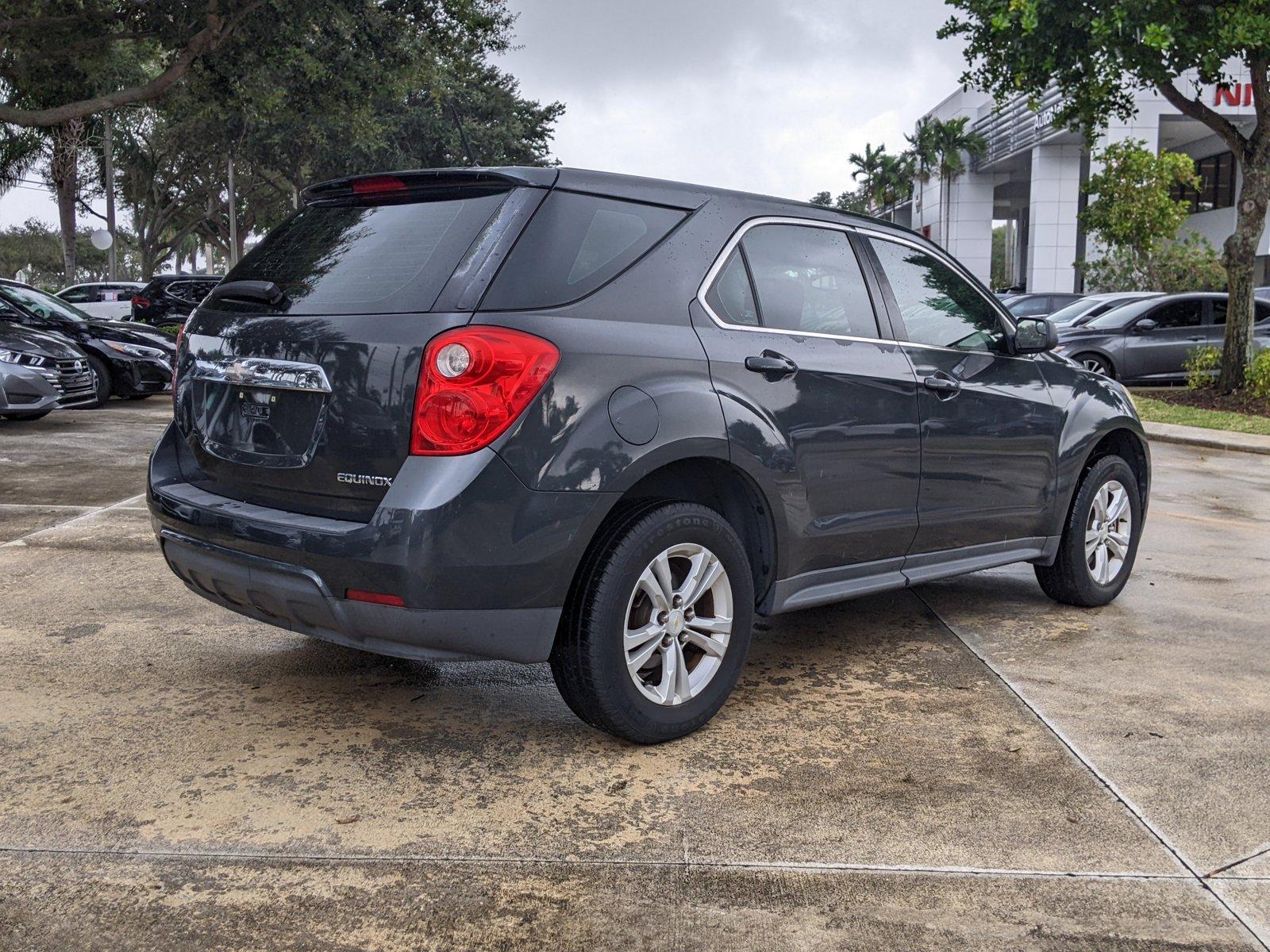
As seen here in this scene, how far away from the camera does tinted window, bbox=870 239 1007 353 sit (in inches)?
195

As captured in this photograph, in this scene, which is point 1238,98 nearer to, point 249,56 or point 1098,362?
point 1098,362

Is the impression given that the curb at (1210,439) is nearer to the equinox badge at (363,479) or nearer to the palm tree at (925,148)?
the equinox badge at (363,479)

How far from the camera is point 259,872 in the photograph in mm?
3074

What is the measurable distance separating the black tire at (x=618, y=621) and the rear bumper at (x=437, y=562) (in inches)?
3.8

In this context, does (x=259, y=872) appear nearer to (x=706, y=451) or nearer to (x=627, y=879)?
(x=627, y=879)

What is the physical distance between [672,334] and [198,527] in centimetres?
160

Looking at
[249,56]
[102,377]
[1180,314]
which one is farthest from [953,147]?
[102,377]

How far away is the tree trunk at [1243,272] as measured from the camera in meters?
17.4

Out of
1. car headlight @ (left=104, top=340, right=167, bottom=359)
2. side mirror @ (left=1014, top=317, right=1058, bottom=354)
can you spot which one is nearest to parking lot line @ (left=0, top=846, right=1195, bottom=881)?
side mirror @ (left=1014, top=317, right=1058, bottom=354)

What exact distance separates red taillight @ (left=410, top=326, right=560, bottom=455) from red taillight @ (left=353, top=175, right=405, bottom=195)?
82 centimetres

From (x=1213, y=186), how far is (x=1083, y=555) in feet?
171

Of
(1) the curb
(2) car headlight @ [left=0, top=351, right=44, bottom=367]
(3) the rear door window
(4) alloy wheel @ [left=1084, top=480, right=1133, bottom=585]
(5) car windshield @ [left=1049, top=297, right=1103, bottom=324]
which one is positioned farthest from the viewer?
(5) car windshield @ [left=1049, top=297, right=1103, bottom=324]

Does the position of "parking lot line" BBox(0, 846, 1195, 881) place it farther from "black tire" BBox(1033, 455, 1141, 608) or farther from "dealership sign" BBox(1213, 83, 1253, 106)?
"dealership sign" BBox(1213, 83, 1253, 106)

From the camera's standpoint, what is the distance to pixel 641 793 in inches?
143
